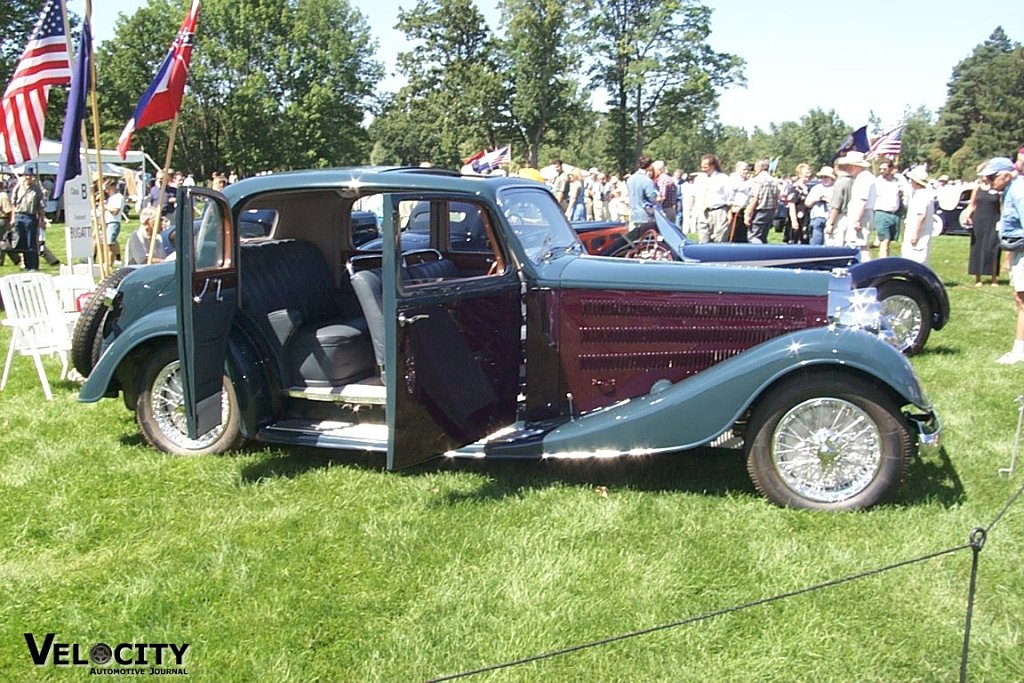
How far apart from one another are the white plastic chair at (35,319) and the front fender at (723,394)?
183 inches

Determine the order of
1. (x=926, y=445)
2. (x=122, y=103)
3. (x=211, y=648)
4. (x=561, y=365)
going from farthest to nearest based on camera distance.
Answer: (x=122, y=103), (x=561, y=365), (x=926, y=445), (x=211, y=648)

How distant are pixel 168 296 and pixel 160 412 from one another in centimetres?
74

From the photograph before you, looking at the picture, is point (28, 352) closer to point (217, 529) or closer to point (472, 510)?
point (217, 529)

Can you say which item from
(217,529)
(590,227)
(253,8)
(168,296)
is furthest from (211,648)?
(253,8)

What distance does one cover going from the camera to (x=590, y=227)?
10812mm

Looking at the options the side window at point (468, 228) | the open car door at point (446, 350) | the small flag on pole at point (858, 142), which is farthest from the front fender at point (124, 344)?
the small flag on pole at point (858, 142)

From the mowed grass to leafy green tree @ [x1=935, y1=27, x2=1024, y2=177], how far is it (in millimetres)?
62782

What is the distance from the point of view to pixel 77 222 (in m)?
11.3

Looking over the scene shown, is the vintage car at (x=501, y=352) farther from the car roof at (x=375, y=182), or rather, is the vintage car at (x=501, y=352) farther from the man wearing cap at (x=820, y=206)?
the man wearing cap at (x=820, y=206)

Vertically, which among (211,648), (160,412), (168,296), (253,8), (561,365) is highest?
(253,8)

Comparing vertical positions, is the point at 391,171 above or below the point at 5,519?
above

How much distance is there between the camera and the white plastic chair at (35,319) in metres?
6.82

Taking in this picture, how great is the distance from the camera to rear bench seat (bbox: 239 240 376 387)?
16.9 ft

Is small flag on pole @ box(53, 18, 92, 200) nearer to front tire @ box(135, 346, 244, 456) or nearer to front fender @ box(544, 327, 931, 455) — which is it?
front tire @ box(135, 346, 244, 456)
